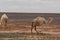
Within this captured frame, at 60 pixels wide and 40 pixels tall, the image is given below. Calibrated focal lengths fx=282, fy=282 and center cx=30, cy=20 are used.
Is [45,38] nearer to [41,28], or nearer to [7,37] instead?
[7,37]

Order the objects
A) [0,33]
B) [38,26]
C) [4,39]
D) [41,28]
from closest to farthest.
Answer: [4,39] < [0,33] < [38,26] < [41,28]

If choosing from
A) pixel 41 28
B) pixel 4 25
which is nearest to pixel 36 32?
pixel 41 28

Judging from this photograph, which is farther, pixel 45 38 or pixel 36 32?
pixel 36 32

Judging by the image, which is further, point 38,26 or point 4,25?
point 4,25

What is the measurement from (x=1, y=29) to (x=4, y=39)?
15.6 feet

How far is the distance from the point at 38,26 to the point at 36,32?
1.07 m

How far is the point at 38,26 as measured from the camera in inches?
850

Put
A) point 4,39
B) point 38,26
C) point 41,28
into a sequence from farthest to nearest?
point 41,28 → point 38,26 → point 4,39

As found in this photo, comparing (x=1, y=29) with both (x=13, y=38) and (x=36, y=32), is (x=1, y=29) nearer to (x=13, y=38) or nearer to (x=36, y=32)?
(x=36, y=32)

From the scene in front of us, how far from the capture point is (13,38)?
58.0 ft

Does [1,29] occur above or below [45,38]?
below

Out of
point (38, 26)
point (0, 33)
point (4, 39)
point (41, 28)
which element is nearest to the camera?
point (4, 39)

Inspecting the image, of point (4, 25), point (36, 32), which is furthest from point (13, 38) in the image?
point (4, 25)

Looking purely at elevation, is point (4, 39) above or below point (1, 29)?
above
